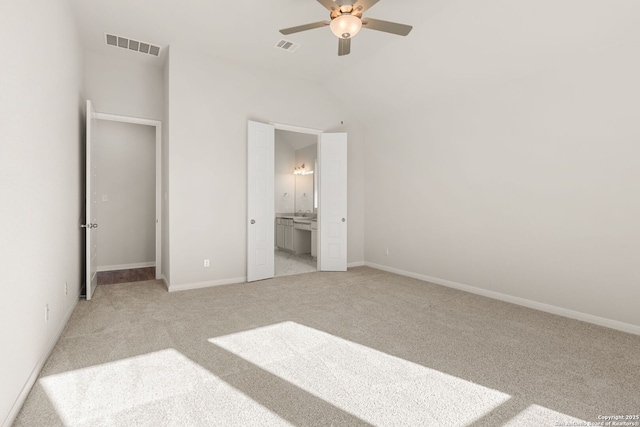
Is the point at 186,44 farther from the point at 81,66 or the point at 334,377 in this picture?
the point at 334,377

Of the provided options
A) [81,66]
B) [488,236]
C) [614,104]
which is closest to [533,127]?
[614,104]

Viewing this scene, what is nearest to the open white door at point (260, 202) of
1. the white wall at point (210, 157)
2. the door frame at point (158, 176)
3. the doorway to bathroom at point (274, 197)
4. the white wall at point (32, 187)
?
the doorway to bathroom at point (274, 197)

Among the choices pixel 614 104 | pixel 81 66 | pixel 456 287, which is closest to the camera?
pixel 614 104

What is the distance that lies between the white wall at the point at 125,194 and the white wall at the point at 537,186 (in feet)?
15.6

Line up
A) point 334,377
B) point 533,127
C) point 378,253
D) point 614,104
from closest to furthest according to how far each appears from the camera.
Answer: point 334,377 < point 614,104 < point 533,127 < point 378,253

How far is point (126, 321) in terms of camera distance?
121 inches

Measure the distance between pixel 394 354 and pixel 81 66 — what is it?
4.92 metres

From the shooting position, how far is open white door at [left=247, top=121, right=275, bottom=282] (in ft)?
15.4

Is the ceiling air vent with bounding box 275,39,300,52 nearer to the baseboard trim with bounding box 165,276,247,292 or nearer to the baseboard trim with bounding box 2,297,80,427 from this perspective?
the baseboard trim with bounding box 165,276,247,292

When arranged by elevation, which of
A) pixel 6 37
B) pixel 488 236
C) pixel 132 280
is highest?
pixel 6 37

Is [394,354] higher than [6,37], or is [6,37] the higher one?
→ [6,37]

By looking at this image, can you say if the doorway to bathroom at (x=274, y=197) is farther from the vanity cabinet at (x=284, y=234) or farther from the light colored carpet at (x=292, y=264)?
the vanity cabinet at (x=284, y=234)

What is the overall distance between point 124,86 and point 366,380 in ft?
16.2

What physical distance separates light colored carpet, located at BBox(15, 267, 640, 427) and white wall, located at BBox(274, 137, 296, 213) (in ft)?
16.4
